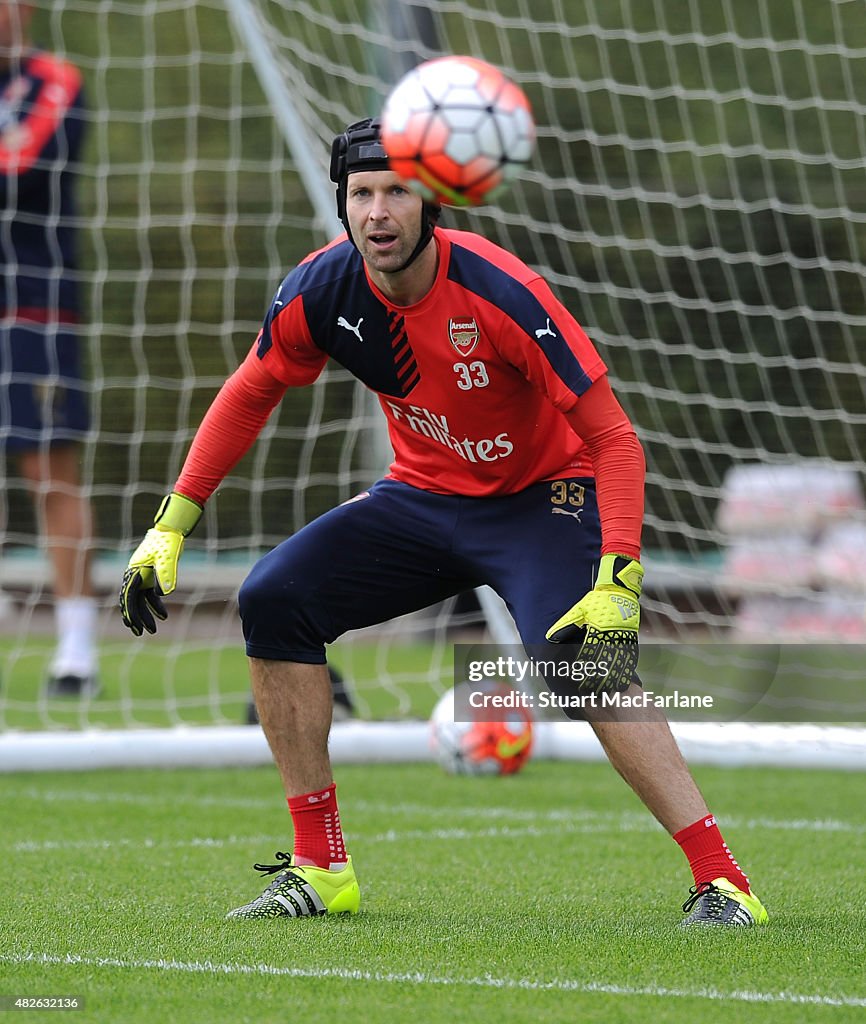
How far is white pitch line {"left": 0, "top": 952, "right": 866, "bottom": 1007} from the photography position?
3182 mm

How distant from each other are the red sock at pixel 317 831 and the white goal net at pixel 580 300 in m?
3.57

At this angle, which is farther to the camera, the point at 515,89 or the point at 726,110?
the point at 726,110

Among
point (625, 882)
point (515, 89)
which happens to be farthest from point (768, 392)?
point (515, 89)

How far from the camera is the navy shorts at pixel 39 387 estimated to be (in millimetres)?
8055

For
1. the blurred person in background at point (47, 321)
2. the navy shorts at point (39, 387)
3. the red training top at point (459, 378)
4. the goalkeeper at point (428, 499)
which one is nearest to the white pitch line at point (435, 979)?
the goalkeeper at point (428, 499)

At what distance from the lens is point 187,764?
703cm

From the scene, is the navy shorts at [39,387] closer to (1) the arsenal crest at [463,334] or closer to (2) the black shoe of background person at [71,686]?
(2) the black shoe of background person at [71,686]

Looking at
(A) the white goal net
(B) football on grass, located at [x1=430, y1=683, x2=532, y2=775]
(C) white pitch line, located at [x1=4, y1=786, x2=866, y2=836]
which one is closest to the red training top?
(C) white pitch line, located at [x1=4, y1=786, x2=866, y2=836]

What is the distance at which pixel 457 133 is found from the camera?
3578mm

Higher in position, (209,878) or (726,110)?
(726,110)

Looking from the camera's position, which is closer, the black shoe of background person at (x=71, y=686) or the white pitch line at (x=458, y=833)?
the white pitch line at (x=458, y=833)

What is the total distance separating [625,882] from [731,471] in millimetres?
7462

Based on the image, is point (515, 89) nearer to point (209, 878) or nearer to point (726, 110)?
point (209, 878)

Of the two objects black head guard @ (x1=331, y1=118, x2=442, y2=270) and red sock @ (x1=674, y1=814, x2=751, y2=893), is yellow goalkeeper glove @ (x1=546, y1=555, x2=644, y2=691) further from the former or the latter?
black head guard @ (x1=331, y1=118, x2=442, y2=270)
